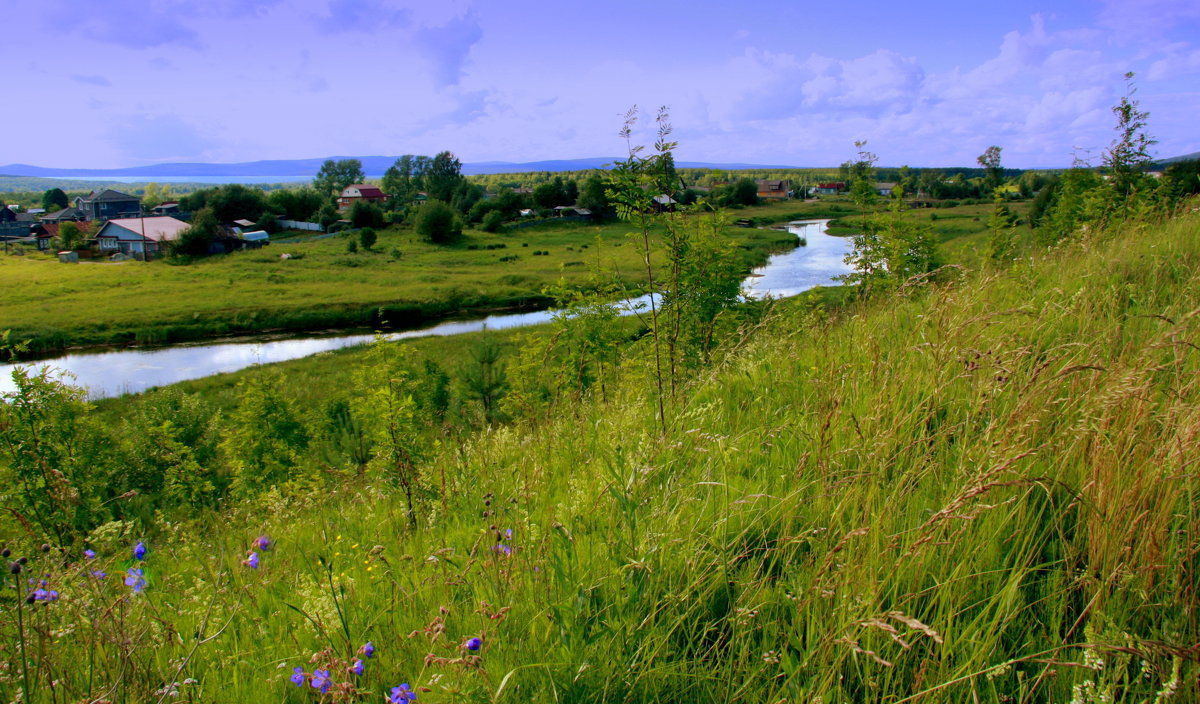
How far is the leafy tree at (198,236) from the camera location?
71000 millimetres

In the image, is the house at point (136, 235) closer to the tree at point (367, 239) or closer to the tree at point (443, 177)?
the tree at point (367, 239)

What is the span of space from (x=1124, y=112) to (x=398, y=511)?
1672 centimetres

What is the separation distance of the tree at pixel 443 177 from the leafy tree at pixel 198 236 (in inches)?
1860

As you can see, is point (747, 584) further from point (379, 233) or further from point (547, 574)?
point (379, 233)

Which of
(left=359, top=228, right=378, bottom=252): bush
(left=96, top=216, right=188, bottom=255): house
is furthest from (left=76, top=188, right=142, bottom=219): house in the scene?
(left=359, top=228, right=378, bottom=252): bush

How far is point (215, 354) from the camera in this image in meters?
39.3

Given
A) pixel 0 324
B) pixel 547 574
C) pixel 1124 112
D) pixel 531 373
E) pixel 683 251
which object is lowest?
pixel 0 324

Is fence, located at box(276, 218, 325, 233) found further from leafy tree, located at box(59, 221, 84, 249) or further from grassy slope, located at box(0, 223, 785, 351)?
leafy tree, located at box(59, 221, 84, 249)

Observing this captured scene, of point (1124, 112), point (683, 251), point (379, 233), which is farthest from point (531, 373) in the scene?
point (379, 233)

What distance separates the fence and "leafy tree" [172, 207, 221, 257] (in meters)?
20.4

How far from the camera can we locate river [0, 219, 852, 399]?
33.4 m

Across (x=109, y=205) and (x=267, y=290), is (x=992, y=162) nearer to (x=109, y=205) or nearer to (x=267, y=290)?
(x=267, y=290)

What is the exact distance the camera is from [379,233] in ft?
298

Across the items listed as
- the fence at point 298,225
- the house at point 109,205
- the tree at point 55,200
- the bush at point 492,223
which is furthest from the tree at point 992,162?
the tree at point 55,200
